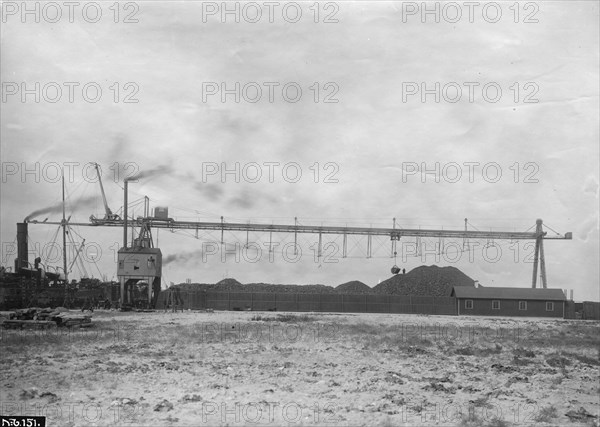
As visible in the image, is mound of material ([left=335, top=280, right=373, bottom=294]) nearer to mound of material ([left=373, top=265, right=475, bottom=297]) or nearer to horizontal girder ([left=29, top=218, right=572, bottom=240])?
mound of material ([left=373, top=265, right=475, bottom=297])

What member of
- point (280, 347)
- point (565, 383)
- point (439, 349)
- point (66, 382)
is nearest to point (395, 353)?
point (439, 349)

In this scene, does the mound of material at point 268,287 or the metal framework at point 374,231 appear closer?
the metal framework at point 374,231

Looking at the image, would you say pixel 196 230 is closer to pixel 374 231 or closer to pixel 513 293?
pixel 374 231

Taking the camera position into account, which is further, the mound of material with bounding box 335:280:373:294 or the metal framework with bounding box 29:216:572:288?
the mound of material with bounding box 335:280:373:294

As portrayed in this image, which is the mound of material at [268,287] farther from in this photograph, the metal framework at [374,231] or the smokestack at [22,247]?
the smokestack at [22,247]

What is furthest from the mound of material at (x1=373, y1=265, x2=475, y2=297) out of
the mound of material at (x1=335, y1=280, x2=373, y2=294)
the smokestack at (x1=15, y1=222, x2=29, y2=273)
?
the smokestack at (x1=15, y1=222, x2=29, y2=273)

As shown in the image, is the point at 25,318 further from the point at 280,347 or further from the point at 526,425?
the point at 526,425

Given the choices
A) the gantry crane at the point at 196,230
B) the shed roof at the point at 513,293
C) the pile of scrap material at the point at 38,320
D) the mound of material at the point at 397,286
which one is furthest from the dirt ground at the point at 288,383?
the mound of material at the point at 397,286
